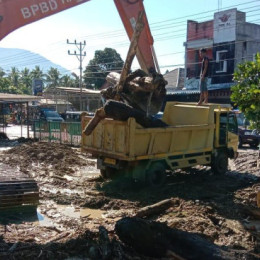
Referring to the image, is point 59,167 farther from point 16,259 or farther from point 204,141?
point 16,259

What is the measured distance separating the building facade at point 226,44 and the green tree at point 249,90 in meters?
21.6

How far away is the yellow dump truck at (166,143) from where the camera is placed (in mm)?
9954

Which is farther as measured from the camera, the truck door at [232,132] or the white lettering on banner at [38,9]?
the truck door at [232,132]

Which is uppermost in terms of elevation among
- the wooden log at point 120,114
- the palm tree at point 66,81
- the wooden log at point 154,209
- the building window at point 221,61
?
the building window at point 221,61

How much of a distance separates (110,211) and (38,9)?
168 inches

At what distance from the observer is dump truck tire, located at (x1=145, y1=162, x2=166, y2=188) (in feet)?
33.9

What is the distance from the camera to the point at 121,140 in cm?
993

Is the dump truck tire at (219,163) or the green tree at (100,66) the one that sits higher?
the green tree at (100,66)

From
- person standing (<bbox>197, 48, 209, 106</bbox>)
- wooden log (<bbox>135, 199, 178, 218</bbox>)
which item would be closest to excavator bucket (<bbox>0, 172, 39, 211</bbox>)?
wooden log (<bbox>135, 199, 178, 218</bbox>)

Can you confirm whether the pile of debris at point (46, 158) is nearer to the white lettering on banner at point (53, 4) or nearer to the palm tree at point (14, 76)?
the white lettering on banner at point (53, 4)

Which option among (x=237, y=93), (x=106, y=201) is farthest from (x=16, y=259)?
(x=237, y=93)

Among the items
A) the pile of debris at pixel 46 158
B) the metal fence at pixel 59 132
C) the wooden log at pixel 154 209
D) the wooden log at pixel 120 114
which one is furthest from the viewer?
the metal fence at pixel 59 132

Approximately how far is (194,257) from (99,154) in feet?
19.9

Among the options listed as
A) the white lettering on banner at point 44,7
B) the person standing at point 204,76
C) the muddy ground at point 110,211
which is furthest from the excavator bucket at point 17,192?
the person standing at point 204,76
